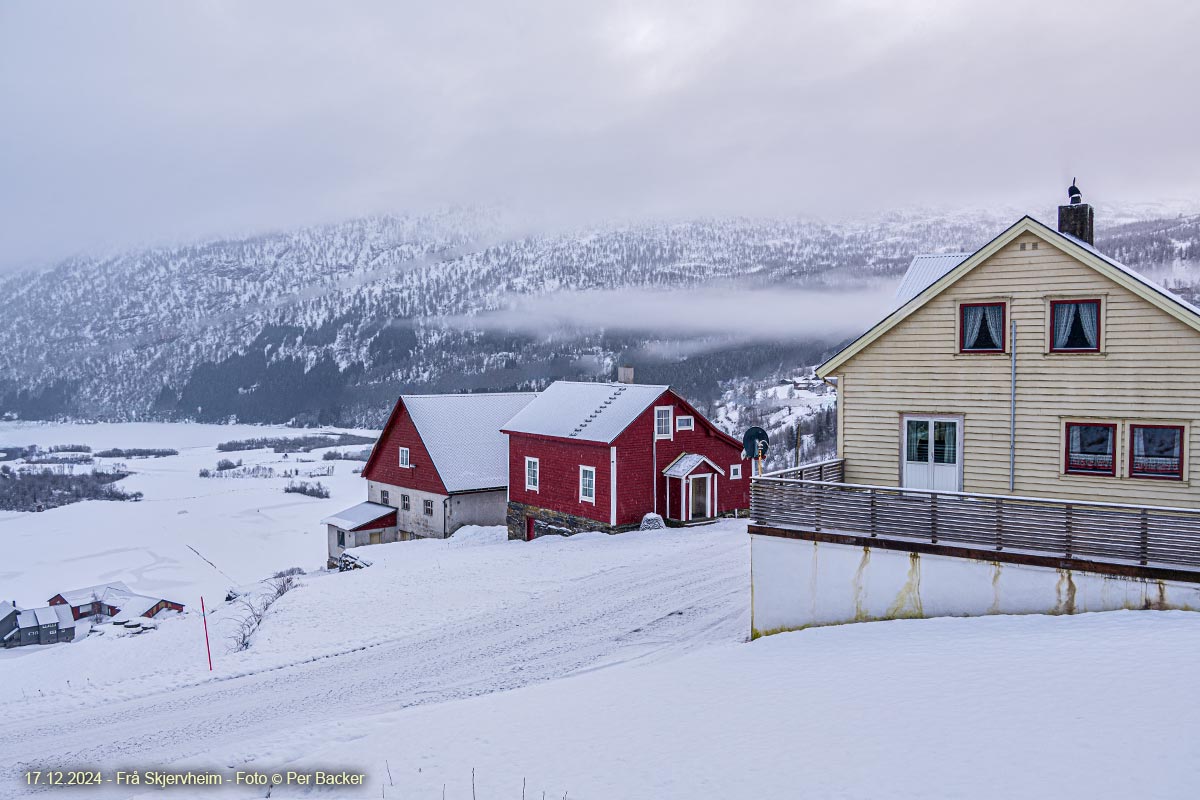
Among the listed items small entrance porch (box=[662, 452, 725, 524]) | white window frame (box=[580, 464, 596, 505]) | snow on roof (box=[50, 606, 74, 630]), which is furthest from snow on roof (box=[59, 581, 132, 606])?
small entrance porch (box=[662, 452, 725, 524])

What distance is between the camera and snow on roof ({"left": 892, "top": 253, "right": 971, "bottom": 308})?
762 inches

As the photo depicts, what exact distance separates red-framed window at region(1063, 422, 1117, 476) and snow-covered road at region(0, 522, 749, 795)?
7.74 meters

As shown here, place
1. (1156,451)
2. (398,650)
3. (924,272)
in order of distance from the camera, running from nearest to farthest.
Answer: (1156,451)
(398,650)
(924,272)

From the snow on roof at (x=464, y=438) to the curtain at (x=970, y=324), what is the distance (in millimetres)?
26610

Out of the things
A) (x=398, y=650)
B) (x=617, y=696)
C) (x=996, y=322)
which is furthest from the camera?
(x=398, y=650)

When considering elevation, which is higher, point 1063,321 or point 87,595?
point 1063,321

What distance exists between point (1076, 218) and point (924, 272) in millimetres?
3586

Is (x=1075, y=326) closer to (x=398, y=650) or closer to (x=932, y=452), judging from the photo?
(x=932, y=452)

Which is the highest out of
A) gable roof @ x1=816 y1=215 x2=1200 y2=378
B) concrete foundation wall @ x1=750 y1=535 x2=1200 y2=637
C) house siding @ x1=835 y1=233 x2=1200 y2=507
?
gable roof @ x1=816 y1=215 x2=1200 y2=378

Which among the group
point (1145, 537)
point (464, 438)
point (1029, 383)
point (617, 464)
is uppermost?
point (1029, 383)

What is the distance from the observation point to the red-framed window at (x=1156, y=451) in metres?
14.8

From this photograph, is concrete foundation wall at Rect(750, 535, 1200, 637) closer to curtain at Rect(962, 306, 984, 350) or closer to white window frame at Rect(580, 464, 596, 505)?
curtain at Rect(962, 306, 984, 350)

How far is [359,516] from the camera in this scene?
138ft

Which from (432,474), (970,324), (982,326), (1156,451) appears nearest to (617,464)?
(432,474)
